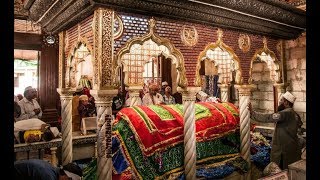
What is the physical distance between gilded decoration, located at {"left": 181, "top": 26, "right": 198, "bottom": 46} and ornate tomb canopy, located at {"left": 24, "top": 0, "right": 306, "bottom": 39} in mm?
197

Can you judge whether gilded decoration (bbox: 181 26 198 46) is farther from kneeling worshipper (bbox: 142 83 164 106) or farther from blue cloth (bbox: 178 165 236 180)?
kneeling worshipper (bbox: 142 83 164 106)

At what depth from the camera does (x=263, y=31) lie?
6844mm

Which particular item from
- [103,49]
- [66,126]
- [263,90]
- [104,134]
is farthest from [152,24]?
[263,90]

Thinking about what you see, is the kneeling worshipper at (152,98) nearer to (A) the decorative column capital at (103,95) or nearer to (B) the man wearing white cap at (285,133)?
(B) the man wearing white cap at (285,133)

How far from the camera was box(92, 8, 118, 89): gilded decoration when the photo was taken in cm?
421

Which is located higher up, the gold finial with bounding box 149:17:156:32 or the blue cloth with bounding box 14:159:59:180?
the gold finial with bounding box 149:17:156:32

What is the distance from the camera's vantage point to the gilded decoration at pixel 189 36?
17.8 ft

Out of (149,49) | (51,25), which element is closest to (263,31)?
(149,49)

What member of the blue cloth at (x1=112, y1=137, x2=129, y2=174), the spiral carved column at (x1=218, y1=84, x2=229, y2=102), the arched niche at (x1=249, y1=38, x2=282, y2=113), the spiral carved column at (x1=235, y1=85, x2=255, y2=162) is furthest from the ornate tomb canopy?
the blue cloth at (x1=112, y1=137, x2=129, y2=174)

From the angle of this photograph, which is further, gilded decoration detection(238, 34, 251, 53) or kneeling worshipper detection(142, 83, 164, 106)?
kneeling worshipper detection(142, 83, 164, 106)

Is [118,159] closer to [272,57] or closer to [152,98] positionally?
[152,98]

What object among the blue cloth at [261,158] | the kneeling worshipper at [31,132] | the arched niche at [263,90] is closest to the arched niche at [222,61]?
the arched niche at [263,90]

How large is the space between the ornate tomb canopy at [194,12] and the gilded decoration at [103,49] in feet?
0.60

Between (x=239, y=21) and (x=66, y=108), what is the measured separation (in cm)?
447
